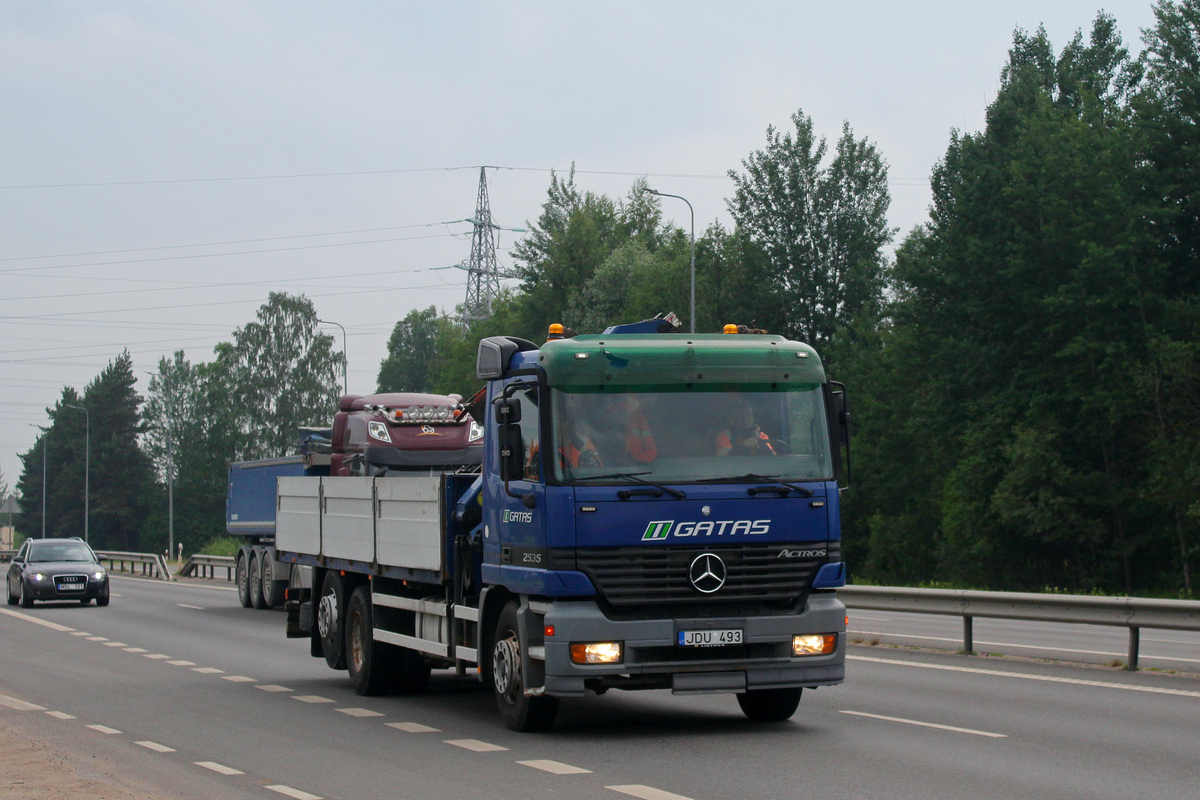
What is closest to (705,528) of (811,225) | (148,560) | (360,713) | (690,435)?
(690,435)

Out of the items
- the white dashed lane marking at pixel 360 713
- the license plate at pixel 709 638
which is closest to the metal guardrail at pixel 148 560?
the white dashed lane marking at pixel 360 713

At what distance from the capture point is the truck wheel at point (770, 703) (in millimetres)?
11164

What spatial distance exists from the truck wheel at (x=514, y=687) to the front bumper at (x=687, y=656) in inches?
18.9

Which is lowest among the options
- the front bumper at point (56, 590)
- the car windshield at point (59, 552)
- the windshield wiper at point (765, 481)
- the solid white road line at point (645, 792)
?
the solid white road line at point (645, 792)

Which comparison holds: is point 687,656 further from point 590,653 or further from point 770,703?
point 770,703

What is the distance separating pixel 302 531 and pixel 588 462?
638cm

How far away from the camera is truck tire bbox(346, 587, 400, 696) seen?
13.7 m

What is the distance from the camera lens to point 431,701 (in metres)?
13.4

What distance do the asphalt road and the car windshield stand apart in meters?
16.0

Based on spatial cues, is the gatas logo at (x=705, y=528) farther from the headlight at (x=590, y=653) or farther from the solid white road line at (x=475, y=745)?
the solid white road line at (x=475, y=745)

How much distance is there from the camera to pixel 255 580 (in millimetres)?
30750

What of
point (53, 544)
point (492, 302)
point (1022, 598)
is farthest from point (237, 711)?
point (492, 302)

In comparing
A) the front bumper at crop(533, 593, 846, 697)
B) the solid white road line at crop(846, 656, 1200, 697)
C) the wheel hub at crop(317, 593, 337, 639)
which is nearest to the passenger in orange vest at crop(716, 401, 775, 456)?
the front bumper at crop(533, 593, 846, 697)

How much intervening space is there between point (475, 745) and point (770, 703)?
7.59ft
